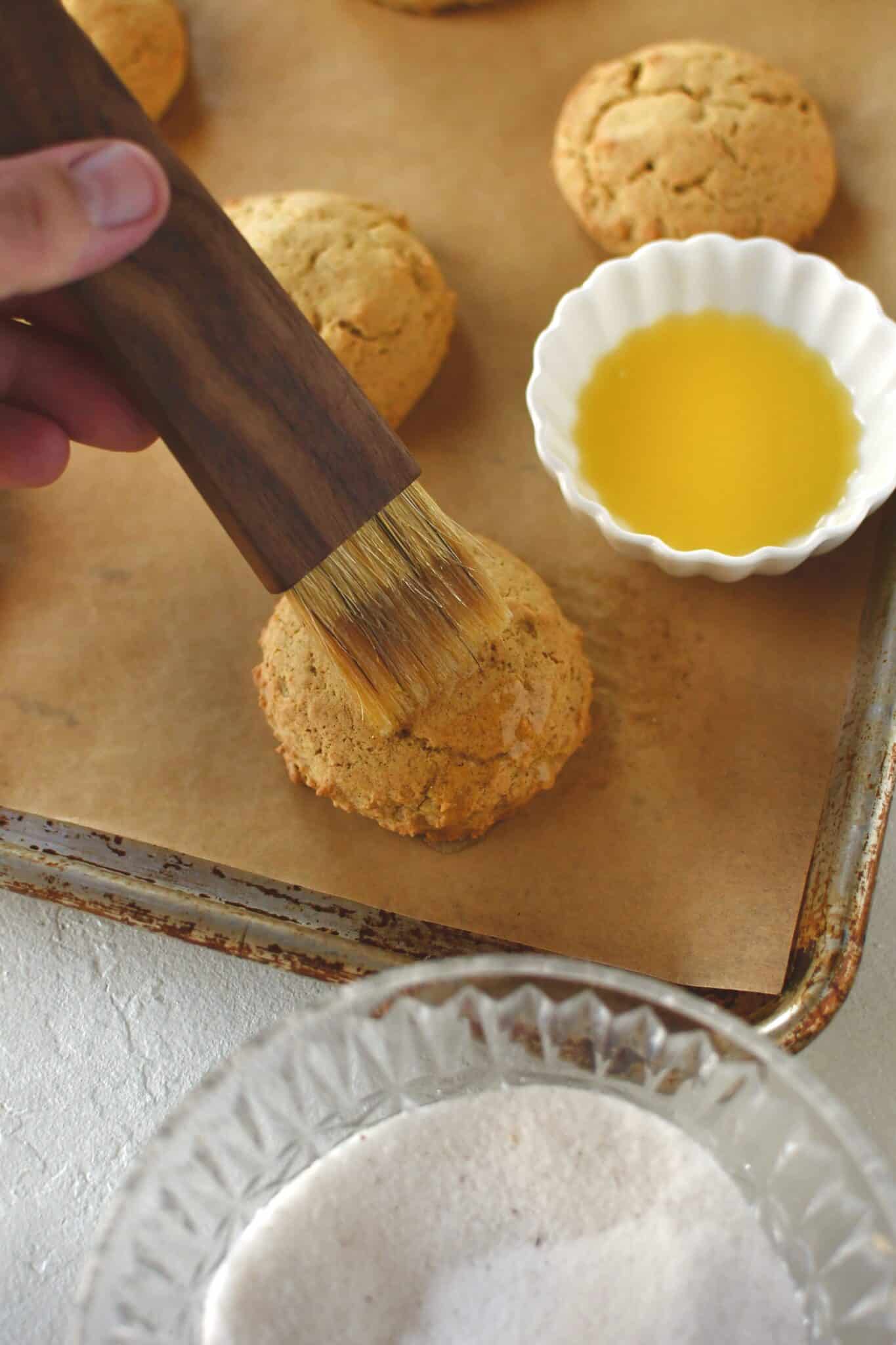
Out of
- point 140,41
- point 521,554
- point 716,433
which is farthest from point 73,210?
point 140,41

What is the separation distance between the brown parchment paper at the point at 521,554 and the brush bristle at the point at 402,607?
0.30m

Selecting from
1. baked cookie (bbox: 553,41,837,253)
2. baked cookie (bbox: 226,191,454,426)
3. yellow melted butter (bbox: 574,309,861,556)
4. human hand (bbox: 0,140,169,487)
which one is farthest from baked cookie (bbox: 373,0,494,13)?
human hand (bbox: 0,140,169,487)

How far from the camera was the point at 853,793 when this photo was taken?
1.75 m

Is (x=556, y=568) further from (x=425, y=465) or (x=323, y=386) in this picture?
(x=323, y=386)

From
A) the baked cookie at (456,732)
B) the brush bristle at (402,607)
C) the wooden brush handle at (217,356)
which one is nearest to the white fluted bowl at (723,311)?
the baked cookie at (456,732)

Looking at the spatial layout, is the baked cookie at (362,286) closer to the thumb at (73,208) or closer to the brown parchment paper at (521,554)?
the brown parchment paper at (521,554)

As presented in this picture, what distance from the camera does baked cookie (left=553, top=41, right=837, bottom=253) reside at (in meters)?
2.09

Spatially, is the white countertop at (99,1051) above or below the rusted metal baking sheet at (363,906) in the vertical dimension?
below

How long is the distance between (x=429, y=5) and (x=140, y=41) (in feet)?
1.83

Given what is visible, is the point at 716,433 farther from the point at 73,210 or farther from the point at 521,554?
the point at 73,210

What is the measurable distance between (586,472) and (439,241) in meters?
0.61

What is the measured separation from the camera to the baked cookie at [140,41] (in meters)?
2.23

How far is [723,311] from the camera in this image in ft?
6.59

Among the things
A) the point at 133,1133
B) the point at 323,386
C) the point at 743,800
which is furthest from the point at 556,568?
the point at 133,1133
